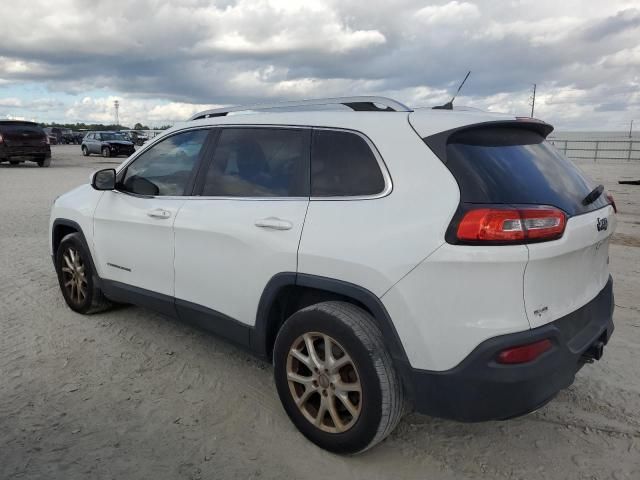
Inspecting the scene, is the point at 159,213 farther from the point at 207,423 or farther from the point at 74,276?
the point at 74,276

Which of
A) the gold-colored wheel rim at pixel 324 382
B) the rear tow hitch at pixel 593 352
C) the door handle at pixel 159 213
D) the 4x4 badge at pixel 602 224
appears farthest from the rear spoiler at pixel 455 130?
the door handle at pixel 159 213

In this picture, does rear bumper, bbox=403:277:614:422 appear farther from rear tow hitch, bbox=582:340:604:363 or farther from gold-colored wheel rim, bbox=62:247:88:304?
gold-colored wheel rim, bbox=62:247:88:304

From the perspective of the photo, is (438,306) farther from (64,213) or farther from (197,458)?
(64,213)

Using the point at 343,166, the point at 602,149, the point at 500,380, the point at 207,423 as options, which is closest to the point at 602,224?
the point at 500,380

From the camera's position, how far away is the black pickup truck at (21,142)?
2017 centimetres

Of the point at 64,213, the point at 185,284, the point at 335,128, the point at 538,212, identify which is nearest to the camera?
the point at 538,212

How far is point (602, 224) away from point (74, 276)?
4.04 metres

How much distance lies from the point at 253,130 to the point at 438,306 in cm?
164

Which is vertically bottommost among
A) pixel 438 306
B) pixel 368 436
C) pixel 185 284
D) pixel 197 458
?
pixel 197 458

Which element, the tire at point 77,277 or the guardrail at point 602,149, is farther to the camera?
→ the guardrail at point 602,149

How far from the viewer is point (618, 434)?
2.87m

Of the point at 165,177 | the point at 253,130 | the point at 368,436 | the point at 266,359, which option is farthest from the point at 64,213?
the point at 368,436

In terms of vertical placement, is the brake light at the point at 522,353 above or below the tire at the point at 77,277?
above

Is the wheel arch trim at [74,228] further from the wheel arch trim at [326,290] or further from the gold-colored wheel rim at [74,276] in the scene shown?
the wheel arch trim at [326,290]
